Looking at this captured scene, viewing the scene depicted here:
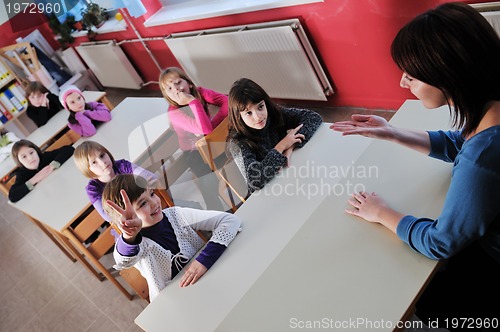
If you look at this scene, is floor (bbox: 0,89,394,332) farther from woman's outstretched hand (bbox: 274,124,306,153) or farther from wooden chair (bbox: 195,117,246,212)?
woman's outstretched hand (bbox: 274,124,306,153)

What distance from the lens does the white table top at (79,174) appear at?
2295mm

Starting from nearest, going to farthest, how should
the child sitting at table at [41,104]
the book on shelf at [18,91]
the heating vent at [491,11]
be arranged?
the heating vent at [491,11]
the child sitting at table at [41,104]
the book on shelf at [18,91]

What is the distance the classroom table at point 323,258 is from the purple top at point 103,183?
0.91 meters

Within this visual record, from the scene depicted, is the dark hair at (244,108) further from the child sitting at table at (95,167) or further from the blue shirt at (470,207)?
the blue shirt at (470,207)

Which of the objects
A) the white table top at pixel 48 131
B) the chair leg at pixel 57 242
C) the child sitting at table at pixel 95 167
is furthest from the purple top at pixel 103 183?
the white table top at pixel 48 131

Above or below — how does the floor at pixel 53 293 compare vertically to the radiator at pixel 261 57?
below

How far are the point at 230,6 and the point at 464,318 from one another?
2.60 meters

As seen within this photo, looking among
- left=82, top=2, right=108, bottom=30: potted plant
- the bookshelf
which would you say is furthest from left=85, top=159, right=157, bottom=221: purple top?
the bookshelf

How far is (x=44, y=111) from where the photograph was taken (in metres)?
3.50

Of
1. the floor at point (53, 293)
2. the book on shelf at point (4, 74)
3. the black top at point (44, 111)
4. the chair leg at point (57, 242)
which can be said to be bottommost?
the floor at point (53, 293)

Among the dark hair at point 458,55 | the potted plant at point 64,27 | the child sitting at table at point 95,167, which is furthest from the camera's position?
the potted plant at point 64,27

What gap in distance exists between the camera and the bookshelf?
178 inches

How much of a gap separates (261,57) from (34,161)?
1.80 metres

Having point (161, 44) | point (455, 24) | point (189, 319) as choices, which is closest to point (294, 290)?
point (189, 319)
